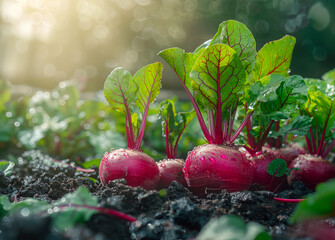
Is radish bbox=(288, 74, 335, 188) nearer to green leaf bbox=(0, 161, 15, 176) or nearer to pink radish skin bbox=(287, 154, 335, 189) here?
pink radish skin bbox=(287, 154, 335, 189)

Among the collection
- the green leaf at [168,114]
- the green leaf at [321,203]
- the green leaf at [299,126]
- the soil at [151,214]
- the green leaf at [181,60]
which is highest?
the green leaf at [181,60]

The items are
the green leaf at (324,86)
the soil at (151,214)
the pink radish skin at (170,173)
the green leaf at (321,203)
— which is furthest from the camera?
the green leaf at (324,86)

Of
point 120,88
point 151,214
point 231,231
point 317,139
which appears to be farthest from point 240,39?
point 231,231

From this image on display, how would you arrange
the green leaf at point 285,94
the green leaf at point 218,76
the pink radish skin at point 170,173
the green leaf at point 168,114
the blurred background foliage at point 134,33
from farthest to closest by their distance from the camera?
the blurred background foliage at point 134,33 → the green leaf at point 168,114 → the pink radish skin at point 170,173 → the green leaf at point 285,94 → the green leaf at point 218,76

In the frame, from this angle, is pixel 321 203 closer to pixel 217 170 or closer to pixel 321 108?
pixel 217 170

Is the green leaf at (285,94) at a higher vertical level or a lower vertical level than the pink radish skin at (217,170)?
higher

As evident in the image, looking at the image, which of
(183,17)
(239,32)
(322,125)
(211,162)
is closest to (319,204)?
(211,162)

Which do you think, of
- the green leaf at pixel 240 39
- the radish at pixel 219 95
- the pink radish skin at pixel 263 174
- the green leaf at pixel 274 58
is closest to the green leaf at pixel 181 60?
the radish at pixel 219 95

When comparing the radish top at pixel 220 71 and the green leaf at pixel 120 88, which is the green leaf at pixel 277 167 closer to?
the radish top at pixel 220 71
